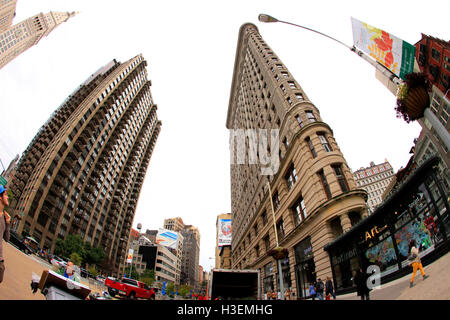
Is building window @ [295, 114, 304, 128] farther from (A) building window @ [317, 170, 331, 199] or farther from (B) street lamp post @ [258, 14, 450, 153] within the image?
(B) street lamp post @ [258, 14, 450, 153]

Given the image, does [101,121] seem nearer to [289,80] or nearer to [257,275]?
[289,80]

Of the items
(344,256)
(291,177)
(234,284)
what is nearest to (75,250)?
(234,284)

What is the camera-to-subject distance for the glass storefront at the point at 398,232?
971 centimetres

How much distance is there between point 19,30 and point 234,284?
19389 cm

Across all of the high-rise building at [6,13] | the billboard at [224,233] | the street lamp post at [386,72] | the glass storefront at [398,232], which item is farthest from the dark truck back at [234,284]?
the high-rise building at [6,13]

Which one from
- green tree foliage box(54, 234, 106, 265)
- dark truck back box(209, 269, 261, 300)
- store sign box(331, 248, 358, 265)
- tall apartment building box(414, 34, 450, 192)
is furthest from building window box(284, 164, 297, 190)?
green tree foliage box(54, 234, 106, 265)

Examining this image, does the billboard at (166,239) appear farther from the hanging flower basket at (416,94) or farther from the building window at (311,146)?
the hanging flower basket at (416,94)

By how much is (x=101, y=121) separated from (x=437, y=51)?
8126 centimetres

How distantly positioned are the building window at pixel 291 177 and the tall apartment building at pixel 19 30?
159382 millimetres

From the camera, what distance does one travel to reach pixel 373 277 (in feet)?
41.6

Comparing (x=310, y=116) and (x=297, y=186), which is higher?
(x=310, y=116)

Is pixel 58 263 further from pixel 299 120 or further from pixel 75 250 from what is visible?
pixel 75 250

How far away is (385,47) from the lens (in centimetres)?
845
